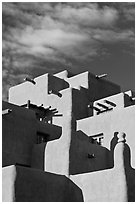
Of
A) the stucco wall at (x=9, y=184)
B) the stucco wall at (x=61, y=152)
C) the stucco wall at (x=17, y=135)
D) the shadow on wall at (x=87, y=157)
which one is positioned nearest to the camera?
the stucco wall at (x=9, y=184)

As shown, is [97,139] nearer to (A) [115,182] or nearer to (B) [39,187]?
(A) [115,182]

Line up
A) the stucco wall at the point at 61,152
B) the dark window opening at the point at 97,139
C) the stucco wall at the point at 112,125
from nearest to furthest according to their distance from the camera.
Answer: the stucco wall at the point at 61,152
the stucco wall at the point at 112,125
the dark window opening at the point at 97,139

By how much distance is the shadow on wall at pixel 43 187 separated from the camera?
→ 54.2ft

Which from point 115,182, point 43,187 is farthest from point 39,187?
point 115,182

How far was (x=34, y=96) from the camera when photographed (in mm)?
31688

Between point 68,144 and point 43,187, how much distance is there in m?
3.44

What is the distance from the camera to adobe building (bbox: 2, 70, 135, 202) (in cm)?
1712

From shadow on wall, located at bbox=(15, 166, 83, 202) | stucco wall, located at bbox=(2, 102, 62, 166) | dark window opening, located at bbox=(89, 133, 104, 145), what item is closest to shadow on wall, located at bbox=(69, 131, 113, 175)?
dark window opening, located at bbox=(89, 133, 104, 145)

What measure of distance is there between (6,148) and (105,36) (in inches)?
286

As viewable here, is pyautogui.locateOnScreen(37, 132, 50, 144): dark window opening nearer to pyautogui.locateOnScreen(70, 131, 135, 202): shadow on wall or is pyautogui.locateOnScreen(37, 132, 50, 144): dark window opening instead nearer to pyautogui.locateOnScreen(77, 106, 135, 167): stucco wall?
pyautogui.locateOnScreen(70, 131, 135, 202): shadow on wall

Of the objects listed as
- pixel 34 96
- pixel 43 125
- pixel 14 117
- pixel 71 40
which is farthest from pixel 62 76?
pixel 71 40

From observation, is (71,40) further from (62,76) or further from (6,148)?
(62,76)

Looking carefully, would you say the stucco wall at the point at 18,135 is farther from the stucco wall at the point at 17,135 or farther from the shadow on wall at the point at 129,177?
the shadow on wall at the point at 129,177

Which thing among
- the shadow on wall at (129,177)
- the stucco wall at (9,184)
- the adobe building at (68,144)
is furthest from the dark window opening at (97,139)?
the stucco wall at (9,184)
